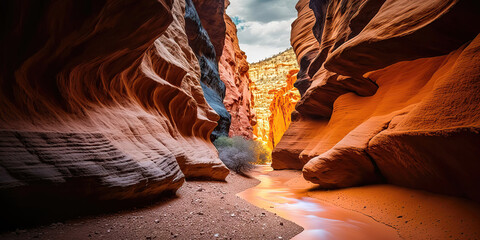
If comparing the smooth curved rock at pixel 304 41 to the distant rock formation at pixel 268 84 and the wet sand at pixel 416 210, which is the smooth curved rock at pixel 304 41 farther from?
the distant rock formation at pixel 268 84

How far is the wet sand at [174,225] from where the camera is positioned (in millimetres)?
1670

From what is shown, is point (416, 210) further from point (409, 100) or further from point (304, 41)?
point (304, 41)

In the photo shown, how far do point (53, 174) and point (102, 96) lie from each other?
1881 millimetres

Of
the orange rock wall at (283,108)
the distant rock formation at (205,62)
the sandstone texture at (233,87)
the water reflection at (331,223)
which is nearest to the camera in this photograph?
the water reflection at (331,223)

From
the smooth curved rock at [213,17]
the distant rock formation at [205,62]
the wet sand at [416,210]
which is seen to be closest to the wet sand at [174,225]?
the wet sand at [416,210]

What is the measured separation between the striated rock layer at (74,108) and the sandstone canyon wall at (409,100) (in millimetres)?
4122

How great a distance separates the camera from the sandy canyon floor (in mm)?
1807

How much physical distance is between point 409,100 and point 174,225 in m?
5.71

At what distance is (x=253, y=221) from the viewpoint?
263 cm

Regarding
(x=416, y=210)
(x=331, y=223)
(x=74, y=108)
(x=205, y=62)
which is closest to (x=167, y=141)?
(x=74, y=108)

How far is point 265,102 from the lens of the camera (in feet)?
122

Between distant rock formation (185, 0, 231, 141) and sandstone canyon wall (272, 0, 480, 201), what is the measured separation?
758 cm

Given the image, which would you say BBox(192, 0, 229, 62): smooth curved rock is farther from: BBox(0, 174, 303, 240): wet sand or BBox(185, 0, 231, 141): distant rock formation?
BBox(0, 174, 303, 240): wet sand

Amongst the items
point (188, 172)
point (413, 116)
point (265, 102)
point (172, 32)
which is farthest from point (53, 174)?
point (265, 102)
